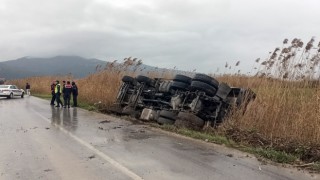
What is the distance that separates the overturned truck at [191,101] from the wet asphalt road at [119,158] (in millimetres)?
1801

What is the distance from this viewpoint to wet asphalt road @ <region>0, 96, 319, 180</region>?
757 centimetres

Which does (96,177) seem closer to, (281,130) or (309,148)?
(309,148)

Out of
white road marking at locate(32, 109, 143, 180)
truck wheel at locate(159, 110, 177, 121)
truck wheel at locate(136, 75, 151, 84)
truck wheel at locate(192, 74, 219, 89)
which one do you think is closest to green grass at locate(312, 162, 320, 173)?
white road marking at locate(32, 109, 143, 180)

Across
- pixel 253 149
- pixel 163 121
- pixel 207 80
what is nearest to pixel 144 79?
pixel 163 121

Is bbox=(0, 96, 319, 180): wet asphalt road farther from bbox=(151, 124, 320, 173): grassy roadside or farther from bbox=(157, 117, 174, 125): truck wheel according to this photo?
bbox=(157, 117, 174, 125): truck wheel

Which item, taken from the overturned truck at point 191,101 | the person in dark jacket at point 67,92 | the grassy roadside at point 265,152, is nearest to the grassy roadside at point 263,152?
the grassy roadside at point 265,152

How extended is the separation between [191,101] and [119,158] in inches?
273

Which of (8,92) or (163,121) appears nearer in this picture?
(163,121)

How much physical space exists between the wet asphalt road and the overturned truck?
1801mm

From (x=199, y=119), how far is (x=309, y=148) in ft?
17.5

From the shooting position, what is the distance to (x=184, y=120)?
14.5 meters

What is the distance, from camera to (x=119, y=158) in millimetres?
8914

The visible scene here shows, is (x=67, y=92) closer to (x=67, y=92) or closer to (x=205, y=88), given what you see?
(x=67, y=92)

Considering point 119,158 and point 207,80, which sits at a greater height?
point 207,80
